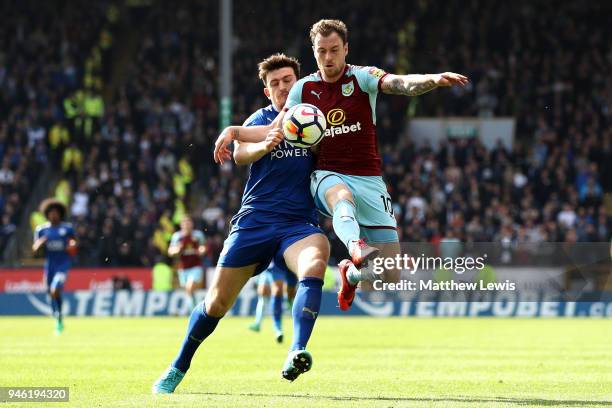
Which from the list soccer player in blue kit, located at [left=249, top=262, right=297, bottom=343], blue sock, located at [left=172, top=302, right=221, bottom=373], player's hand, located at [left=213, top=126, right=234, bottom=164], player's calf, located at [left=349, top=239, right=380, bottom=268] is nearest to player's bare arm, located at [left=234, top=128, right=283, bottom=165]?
player's hand, located at [left=213, top=126, right=234, bottom=164]

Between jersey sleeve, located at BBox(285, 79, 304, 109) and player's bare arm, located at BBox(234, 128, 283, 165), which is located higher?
jersey sleeve, located at BBox(285, 79, 304, 109)

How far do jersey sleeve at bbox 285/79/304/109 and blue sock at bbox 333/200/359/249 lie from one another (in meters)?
0.85

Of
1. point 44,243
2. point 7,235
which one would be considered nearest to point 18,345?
point 44,243

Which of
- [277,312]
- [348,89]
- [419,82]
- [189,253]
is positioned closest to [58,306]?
[189,253]

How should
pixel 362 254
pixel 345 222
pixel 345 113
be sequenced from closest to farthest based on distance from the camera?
pixel 362 254
pixel 345 222
pixel 345 113

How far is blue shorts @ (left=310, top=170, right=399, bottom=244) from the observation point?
877 cm

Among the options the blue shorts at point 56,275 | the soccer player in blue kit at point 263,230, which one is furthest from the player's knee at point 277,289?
the soccer player in blue kit at point 263,230

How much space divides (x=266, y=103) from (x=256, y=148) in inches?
910

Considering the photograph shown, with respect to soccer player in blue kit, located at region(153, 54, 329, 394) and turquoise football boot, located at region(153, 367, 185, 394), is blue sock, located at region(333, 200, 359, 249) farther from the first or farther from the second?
turquoise football boot, located at region(153, 367, 185, 394)

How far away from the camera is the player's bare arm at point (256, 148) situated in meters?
8.37

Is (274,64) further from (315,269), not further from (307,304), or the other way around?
(307,304)

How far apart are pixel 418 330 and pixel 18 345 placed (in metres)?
6.85

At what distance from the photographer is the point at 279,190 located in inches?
348

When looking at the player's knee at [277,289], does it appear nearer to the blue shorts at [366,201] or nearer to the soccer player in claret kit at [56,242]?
the soccer player in claret kit at [56,242]
